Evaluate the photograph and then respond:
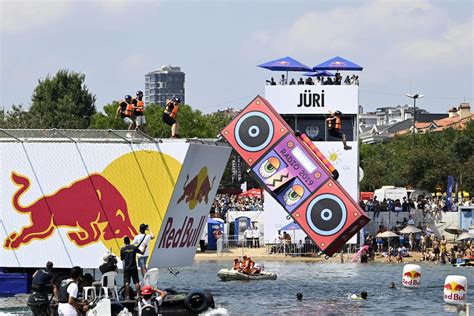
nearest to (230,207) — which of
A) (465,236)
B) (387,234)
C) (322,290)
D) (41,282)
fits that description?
(387,234)

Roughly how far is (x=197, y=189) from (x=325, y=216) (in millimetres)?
→ 11958

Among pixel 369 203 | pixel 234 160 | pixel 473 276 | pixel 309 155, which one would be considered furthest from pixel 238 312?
pixel 234 160

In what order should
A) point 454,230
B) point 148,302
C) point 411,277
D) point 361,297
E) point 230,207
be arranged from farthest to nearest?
point 230,207, point 454,230, point 411,277, point 361,297, point 148,302

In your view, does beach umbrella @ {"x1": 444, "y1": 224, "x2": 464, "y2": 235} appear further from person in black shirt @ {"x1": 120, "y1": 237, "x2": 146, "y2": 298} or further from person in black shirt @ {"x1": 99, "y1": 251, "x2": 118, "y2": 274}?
person in black shirt @ {"x1": 99, "y1": 251, "x2": 118, "y2": 274}

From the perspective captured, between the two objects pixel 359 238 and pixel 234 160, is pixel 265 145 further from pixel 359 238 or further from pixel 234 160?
pixel 234 160

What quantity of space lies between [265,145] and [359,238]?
2454 centimetres

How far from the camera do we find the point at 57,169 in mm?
40625

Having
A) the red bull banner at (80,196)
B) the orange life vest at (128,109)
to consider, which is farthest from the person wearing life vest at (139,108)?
the red bull banner at (80,196)

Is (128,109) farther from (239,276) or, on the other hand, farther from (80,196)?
(239,276)

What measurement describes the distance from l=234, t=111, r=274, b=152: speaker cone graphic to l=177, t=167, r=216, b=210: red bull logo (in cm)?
1104

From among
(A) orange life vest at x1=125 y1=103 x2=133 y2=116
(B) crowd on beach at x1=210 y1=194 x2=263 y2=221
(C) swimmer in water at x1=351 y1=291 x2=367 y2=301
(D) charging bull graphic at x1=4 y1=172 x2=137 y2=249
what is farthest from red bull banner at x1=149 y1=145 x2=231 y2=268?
(B) crowd on beach at x1=210 y1=194 x2=263 y2=221

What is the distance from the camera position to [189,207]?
41.8 m

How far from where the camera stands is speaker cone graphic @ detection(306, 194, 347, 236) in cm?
5225

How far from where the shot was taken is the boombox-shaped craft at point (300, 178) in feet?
171
